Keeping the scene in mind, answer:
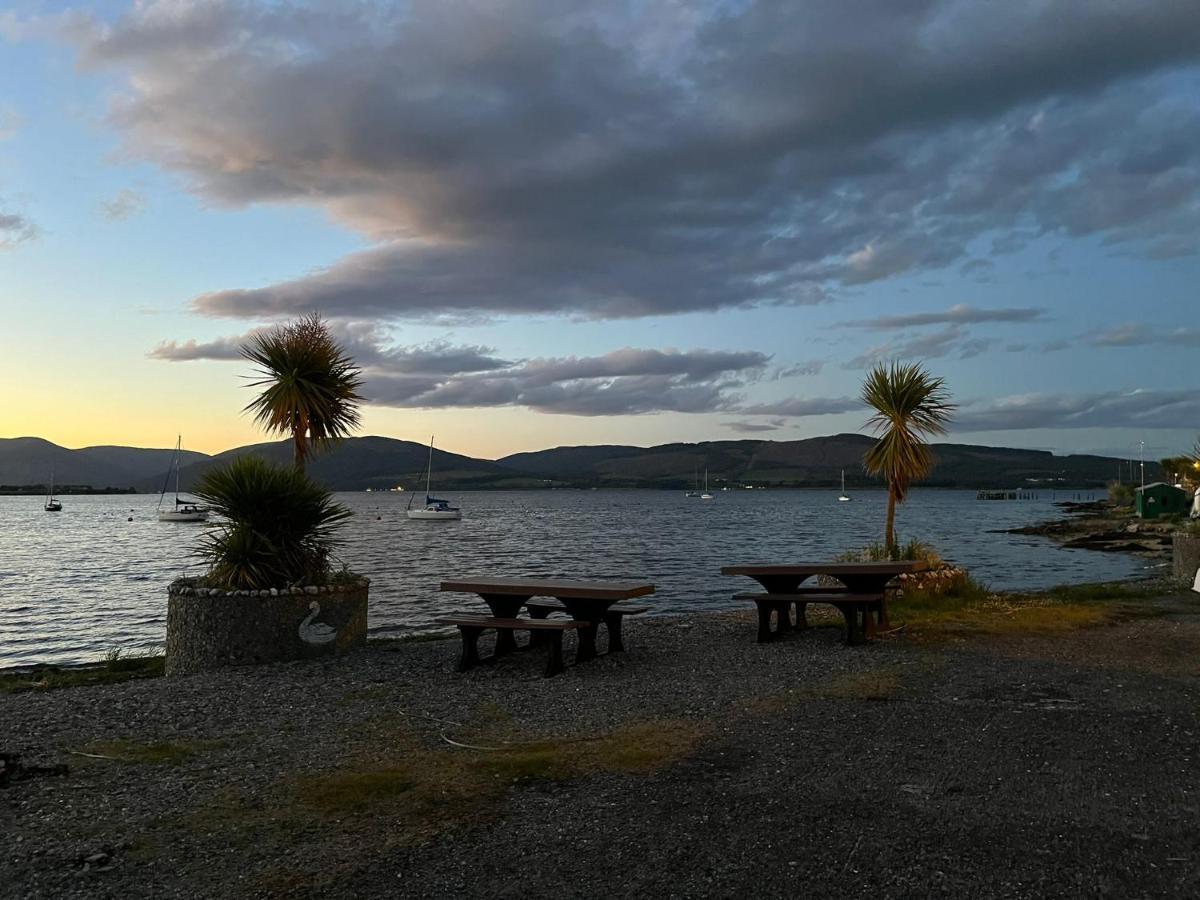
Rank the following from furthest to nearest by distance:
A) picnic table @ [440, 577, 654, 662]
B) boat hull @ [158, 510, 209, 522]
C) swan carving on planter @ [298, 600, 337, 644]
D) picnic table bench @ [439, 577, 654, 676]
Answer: boat hull @ [158, 510, 209, 522] < swan carving on planter @ [298, 600, 337, 644] < picnic table @ [440, 577, 654, 662] < picnic table bench @ [439, 577, 654, 676]

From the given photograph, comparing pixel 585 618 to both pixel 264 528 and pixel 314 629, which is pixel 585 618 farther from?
pixel 264 528

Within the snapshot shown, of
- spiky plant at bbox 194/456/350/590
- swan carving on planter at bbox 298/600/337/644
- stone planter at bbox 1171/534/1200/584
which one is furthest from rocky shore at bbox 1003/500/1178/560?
swan carving on planter at bbox 298/600/337/644

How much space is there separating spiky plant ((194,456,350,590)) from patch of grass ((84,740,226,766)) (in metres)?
3.35

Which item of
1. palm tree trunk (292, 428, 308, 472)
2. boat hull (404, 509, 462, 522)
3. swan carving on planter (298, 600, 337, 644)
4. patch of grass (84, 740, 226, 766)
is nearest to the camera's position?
patch of grass (84, 740, 226, 766)

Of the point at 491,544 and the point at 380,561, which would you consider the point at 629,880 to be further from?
the point at 491,544

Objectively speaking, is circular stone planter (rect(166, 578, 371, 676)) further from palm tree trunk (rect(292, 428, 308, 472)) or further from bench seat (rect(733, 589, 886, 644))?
bench seat (rect(733, 589, 886, 644))

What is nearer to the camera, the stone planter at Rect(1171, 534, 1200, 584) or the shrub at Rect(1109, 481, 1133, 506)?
the stone planter at Rect(1171, 534, 1200, 584)

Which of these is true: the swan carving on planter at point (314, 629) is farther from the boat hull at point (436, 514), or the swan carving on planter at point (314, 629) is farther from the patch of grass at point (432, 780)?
the boat hull at point (436, 514)

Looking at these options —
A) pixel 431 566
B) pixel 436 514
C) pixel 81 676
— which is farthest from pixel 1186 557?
pixel 436 514

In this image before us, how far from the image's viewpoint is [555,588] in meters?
9.16

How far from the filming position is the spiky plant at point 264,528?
9750 millimetres

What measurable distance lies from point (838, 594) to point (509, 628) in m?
4.16

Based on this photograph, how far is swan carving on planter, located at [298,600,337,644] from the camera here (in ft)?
31.3

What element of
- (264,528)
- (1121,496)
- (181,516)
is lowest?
(181,516)
